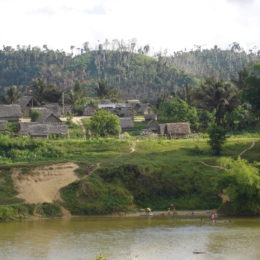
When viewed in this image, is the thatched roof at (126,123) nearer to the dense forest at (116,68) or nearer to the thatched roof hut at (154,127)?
the thatched roof hut at (154,127)

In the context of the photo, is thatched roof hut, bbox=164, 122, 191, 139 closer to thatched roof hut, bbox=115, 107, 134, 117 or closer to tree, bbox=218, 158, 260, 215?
thatched roof hut, bbox=115, 107, 134, 117

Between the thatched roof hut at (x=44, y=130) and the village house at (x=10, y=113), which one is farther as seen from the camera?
the village house at (x=10, y=113)

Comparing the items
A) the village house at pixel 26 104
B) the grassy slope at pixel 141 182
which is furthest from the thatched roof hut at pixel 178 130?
the village house at pixel 26 104

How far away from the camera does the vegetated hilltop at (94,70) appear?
156 m

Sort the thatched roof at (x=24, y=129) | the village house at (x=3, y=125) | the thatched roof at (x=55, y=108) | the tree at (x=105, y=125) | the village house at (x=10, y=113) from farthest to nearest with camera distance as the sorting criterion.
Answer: the thatched roof at (x=55, y=108) < the village house at (x=10, y=113) < the village house at (x=3, y=125) < the tree at (x=105, y=125) < the thatched roof at (x=24, y=129)

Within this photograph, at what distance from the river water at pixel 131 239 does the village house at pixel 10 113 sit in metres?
37.6

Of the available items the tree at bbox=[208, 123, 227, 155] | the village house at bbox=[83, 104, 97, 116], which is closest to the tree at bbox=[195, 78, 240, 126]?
the tree at bbox=[208, 123, 227, 155]

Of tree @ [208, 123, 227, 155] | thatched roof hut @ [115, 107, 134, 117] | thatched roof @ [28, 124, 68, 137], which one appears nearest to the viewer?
tree @ [208, 123, 227, 155]

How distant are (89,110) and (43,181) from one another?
4209 centimetres

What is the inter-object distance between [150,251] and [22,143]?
1227 inches

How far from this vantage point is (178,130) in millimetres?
74500

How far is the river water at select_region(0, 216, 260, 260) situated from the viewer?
35469 millimetres

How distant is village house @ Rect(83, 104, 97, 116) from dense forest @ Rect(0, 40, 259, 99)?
4959 centimetres

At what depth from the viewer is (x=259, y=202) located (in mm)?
48750
